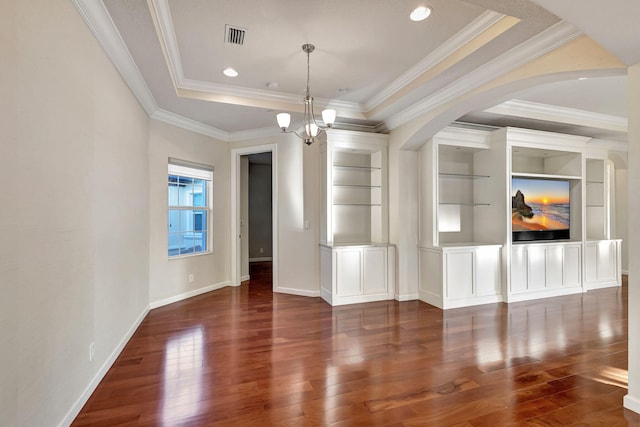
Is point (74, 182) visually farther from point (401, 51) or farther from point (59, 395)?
point (401, 51)

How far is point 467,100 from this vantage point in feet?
11.0

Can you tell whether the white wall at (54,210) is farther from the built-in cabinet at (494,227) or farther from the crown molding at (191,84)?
the built-in cabinet at (494,227)

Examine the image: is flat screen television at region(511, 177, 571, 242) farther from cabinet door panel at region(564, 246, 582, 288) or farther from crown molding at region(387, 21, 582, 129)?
crown molding at region(387, 21, 582, 129)

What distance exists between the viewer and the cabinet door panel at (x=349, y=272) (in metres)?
4.57

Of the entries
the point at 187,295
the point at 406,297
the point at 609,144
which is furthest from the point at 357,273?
the point at 609,144

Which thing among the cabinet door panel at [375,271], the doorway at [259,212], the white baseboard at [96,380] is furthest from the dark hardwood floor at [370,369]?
the doorway at [259,212]

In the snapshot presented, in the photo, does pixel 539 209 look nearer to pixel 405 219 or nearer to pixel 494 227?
pixel 494 227

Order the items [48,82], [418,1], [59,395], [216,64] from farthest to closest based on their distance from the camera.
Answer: [216,64]
[418,1]
[59,395]
[48,82]

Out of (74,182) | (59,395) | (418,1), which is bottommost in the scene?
(59,395)

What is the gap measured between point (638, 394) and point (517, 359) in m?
0.84

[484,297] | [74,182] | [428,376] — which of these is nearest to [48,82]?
[74,182]

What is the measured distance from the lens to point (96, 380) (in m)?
2.41

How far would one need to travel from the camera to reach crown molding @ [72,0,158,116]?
6.92 feet

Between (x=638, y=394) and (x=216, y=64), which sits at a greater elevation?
(x=216, y=64)
